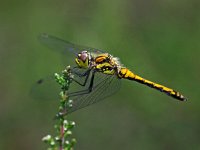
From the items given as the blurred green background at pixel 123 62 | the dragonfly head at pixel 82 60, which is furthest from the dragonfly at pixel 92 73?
the blurred green background at pixel 123 62

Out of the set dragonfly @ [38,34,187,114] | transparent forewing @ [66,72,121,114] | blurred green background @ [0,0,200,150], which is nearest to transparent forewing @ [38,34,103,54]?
dragonfly @ [38,34,187,114]

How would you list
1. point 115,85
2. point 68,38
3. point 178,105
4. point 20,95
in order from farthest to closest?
point 68,38 → point 20,95 → point 178,105 → point 115,85

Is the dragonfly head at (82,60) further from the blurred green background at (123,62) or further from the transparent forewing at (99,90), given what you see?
the blurred green background at (123,62)

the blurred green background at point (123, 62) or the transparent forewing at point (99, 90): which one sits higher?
the blurred green background at point (123, 62)

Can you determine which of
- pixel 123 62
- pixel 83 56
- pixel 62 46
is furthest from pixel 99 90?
pixel 123 62

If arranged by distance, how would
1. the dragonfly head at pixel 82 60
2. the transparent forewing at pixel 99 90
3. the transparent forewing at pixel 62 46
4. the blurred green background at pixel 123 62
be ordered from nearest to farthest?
1. the transparent forewing at pixel 99 90
2. the dragonfly head at pixel 82 60
3. the transparent forewing at pixel 62 46
4. the blurred green background at pixel 123 62

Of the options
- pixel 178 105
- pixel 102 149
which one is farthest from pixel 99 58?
pixel 178 105

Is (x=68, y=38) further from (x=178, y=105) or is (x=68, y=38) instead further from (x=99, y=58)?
A: (x=99, y=58)
